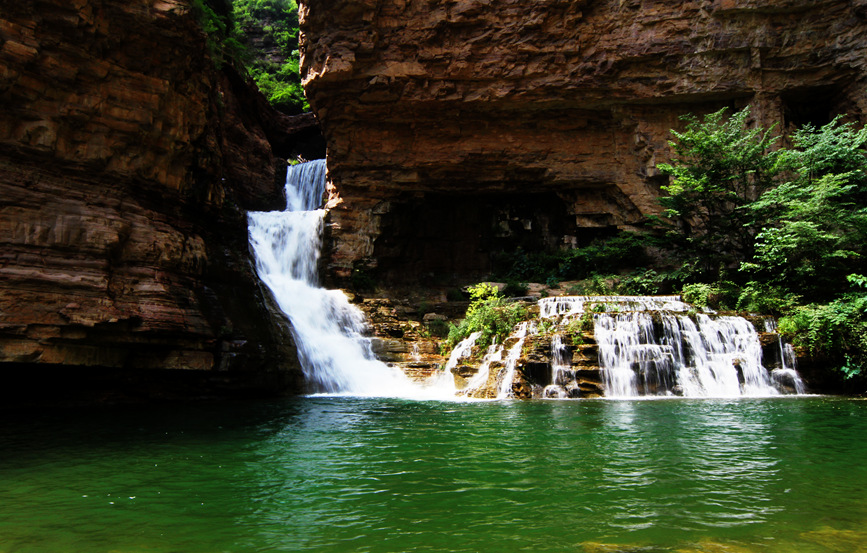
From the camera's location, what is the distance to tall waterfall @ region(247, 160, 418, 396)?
15594 millimetres

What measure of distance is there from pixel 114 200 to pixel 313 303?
7.38 m

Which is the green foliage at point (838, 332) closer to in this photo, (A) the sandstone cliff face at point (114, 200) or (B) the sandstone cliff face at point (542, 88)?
(B) the sandstone cliff face at point (542, 88)

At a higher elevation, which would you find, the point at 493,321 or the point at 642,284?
the point at 642,284

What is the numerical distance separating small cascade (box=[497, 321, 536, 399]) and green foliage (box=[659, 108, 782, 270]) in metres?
7.87

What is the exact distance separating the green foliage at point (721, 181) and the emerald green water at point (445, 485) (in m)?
10.7

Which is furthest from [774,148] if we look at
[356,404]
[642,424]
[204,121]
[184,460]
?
[184,460]

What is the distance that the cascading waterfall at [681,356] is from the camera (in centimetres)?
1273

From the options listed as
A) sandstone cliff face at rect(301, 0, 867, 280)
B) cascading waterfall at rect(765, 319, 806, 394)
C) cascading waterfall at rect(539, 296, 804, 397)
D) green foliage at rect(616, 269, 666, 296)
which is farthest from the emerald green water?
sandstone cliff face at rect(301, 0, 867, 280)

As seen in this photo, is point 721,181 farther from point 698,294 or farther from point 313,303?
point 313,303

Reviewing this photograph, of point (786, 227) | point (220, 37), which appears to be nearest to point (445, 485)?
point (786, 227)

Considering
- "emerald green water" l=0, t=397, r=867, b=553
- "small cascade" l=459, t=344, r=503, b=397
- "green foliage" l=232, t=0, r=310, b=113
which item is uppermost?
"green foliage" l=232, t=0, r=310, b=113

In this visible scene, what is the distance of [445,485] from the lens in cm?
486

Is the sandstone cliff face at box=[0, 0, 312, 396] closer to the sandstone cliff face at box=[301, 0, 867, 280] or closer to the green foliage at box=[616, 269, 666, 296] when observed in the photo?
the sandstone cliff face at box=[301, 0, 867, 280]

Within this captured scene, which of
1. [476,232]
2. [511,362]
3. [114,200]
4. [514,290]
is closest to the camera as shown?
[114,200]
